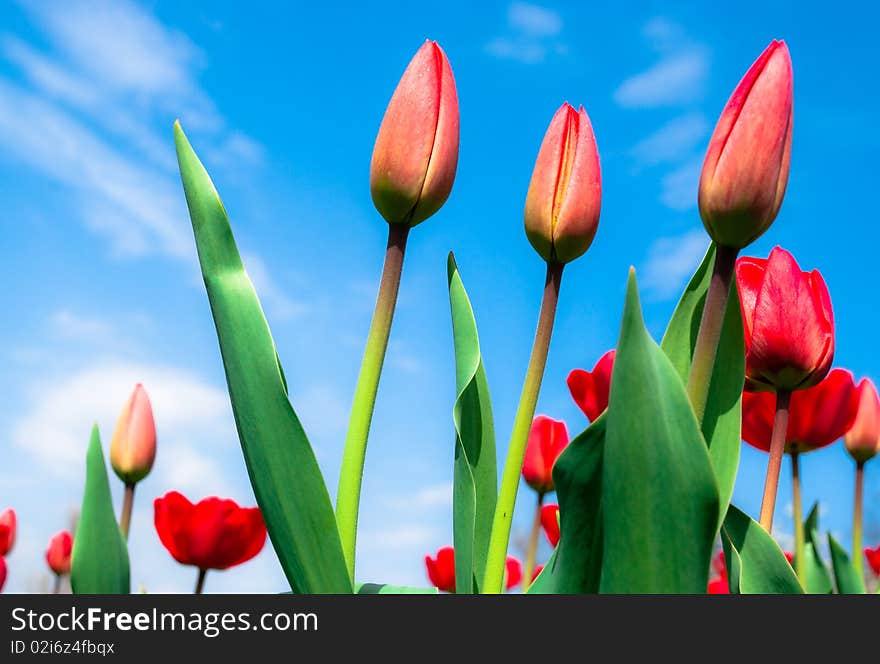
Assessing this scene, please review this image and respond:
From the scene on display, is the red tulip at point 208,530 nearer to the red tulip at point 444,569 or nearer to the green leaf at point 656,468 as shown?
the red tulip at point 444,569

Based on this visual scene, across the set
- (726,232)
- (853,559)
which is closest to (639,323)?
(726,232)

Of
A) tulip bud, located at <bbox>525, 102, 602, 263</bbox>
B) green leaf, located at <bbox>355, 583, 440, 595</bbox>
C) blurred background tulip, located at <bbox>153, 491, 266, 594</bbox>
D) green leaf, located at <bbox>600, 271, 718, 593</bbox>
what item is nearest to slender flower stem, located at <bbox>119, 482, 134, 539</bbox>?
blurred background tulip, located at <bbox>153, 491, 266, 594</bbox>

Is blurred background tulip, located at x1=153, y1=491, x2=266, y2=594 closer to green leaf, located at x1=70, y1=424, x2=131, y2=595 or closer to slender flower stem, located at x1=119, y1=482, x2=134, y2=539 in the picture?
slender flower stem, located at x1=119, y1=482, x2=134, y2=539

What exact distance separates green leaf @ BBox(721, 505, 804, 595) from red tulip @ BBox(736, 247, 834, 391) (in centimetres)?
18

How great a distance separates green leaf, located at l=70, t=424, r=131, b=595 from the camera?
0.80 meters

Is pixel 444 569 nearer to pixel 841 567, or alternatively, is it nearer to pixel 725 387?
pixel 841 567

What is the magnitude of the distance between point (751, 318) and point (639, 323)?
1.37 feet

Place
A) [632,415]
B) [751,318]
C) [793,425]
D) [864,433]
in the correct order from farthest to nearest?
[864,433]
[793,425]
[751,318]
[632,415]

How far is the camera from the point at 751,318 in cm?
92

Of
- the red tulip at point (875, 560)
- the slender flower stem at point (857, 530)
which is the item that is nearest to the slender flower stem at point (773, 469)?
the slender flower stem at point (857, 530)

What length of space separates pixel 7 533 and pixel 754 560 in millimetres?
2426

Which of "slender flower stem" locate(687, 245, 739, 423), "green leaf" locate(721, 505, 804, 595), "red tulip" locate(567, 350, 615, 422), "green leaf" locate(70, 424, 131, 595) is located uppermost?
"red tulip" locate(567, 350, 615, 422)
